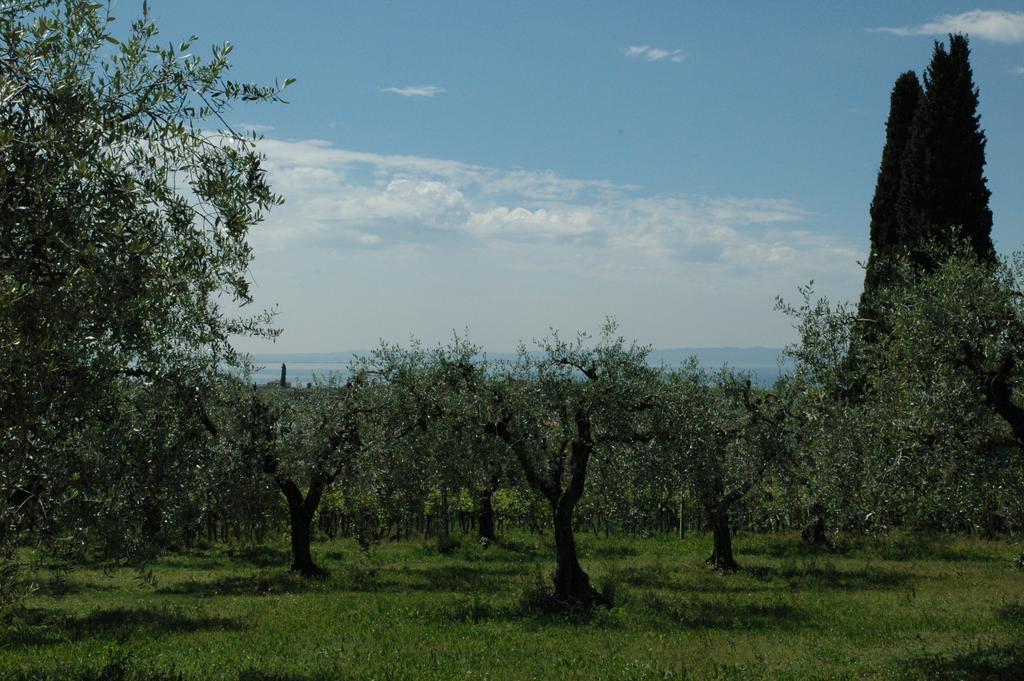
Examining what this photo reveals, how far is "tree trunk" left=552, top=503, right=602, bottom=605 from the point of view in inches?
906

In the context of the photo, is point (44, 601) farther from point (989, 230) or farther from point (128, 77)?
point (989, 230)

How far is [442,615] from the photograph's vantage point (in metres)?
22.1

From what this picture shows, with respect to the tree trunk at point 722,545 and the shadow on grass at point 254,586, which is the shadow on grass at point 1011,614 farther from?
the shadow on grass at point 254,586

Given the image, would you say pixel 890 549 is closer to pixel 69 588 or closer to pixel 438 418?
pixel 438 418

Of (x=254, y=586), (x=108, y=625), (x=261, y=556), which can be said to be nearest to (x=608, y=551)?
(x=261, y=556)

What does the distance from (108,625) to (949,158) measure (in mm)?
36238

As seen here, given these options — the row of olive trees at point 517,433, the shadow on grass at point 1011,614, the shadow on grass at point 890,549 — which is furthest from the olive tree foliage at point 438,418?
the shadow on grass at point 890,549

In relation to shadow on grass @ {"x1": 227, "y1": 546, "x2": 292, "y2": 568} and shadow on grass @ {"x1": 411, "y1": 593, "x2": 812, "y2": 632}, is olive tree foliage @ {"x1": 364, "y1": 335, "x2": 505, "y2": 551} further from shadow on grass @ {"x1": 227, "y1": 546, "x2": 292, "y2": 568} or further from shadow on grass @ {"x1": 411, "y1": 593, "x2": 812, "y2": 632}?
shadow on grass @ {"x1": 227, "y1": 546, "x2": 292, "y2": 568}

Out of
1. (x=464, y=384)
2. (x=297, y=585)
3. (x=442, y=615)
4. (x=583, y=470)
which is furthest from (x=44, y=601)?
(x=583, y=470)

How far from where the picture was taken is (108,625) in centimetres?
2064

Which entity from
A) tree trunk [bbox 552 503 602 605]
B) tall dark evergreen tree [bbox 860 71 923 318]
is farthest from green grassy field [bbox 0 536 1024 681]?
tall dark evergreen tree [bbox 860 71 923 318]

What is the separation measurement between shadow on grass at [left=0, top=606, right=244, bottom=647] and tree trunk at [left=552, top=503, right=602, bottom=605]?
837 centimetres

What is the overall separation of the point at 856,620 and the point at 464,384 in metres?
11.8

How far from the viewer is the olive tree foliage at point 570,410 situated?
22.3 meters
